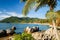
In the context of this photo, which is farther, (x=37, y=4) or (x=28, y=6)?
(x=37, y=4)

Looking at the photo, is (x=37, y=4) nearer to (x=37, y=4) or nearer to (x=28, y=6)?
(x=37, y=4)

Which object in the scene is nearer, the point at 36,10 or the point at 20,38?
the point at 36,10

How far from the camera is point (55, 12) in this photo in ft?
41.2

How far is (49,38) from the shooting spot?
20047mm

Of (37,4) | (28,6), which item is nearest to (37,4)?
(37,4)

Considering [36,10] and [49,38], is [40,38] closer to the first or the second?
[49,38]

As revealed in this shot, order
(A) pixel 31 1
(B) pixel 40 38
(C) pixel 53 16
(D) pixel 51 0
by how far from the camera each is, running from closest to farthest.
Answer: (C) pixel 53 16
(A) pixel 31 1
(D) pixel 51 0
(B) pixel 40 38

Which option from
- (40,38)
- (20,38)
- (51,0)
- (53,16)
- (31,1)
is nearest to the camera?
(53,16)

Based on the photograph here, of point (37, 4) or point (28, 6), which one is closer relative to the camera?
point (28, 6)

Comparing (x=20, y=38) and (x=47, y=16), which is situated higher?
(x=47, y=16)

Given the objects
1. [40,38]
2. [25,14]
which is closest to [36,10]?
[25,14]

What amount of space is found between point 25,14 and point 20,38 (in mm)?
3265

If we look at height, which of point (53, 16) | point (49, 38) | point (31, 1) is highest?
point (31, 1)

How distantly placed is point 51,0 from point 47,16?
209 cm
